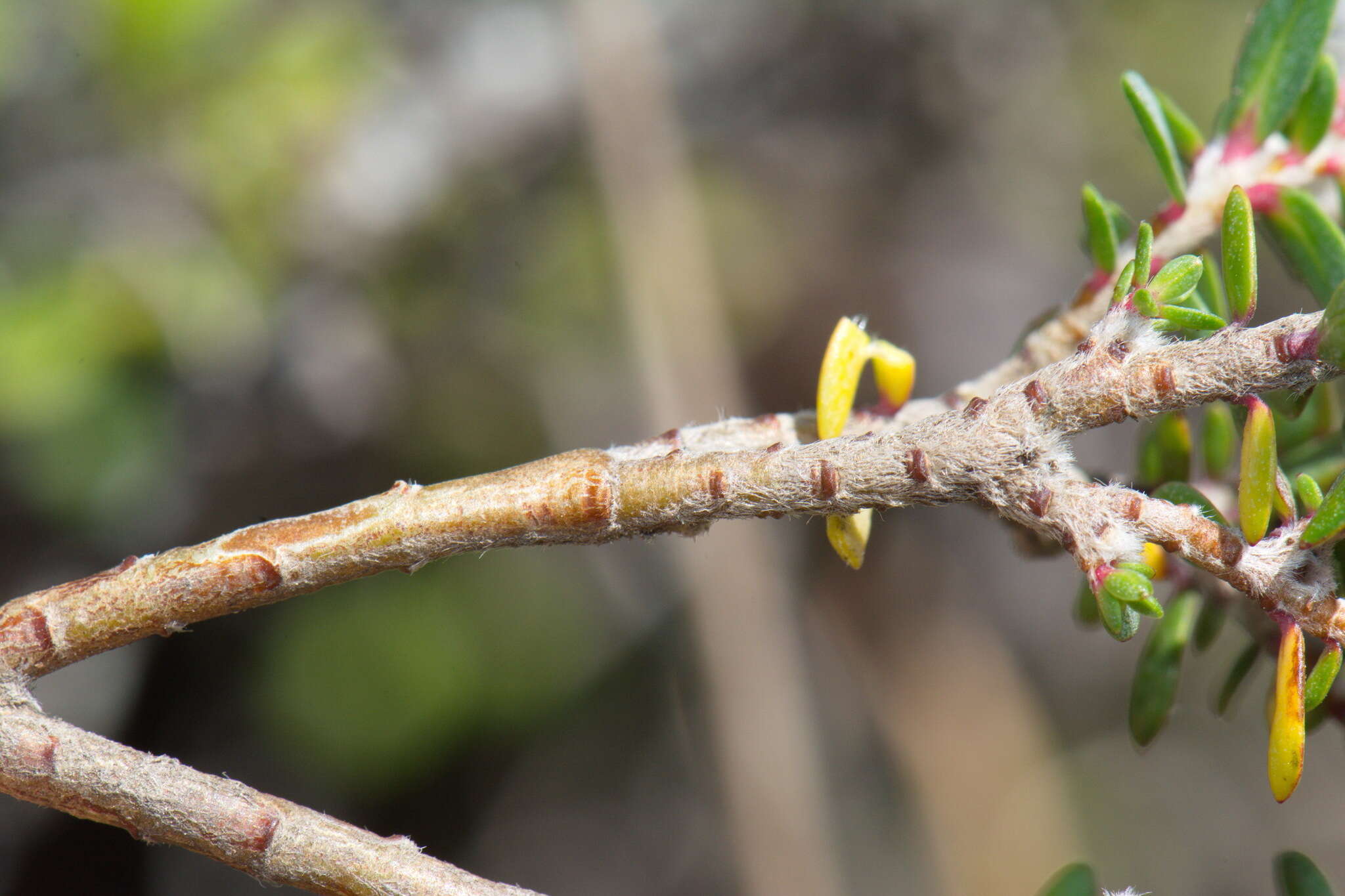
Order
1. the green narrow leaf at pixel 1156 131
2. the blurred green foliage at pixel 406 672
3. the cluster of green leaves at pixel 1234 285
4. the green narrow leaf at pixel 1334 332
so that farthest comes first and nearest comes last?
the blurred green foliage at pixel 406 672 < the green narrow leaf at pixel 1156 131 < the cluster of green leaves at pixel 1234 285 < the green narrow leaf at pixel 1334 332

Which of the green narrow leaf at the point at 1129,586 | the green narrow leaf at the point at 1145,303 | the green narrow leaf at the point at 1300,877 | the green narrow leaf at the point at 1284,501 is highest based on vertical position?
the green narrow leaf at the point at 1145,303

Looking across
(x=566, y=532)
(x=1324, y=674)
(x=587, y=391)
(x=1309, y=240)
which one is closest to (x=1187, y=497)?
(x=1324, y=674)

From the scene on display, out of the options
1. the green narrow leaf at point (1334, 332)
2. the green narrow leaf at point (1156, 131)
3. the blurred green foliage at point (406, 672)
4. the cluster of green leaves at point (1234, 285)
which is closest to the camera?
the green narrow leaf at point (1334, 332)

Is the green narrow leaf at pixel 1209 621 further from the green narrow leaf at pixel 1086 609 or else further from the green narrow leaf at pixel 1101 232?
the green narrow leaf at pixel 1101 232

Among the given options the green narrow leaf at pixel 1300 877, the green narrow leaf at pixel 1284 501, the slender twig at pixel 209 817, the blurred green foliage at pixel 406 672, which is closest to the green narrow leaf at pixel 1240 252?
the green narrow leaf at pixel 1284 501

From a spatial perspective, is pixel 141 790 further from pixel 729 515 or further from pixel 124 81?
pixel 124 81

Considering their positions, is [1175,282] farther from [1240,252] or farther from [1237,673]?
[1237,673]
